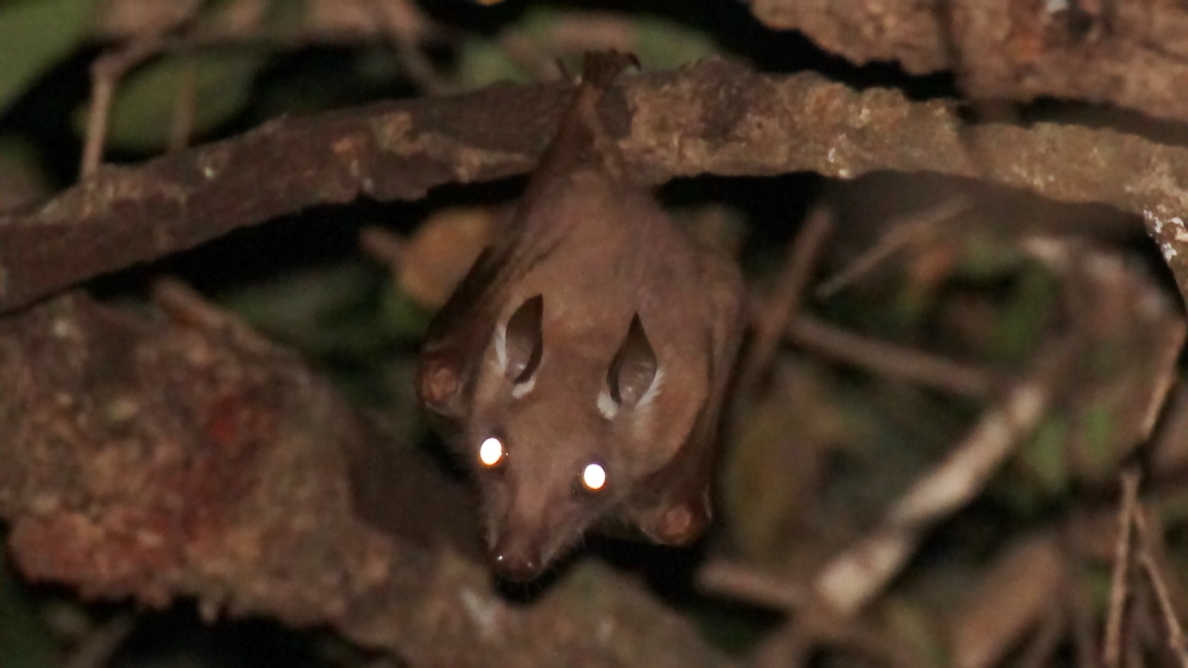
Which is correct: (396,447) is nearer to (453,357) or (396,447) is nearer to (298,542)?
(298,542)

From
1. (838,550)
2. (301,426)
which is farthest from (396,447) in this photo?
(838,550)

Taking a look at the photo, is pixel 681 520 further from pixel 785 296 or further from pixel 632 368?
pixel 785 296

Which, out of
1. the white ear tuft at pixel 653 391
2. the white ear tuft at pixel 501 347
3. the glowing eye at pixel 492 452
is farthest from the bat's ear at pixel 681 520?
the white ear tuft at pixel 501 347

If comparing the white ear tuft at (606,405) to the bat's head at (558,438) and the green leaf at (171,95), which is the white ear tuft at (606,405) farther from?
the green leaf at (171,95)

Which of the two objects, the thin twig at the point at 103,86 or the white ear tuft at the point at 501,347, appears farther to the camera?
the thin twig at the point at 103,86

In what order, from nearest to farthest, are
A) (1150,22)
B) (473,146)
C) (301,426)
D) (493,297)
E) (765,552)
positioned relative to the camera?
(1150,22) → (473,146) → (493,297) → (301,426) → (765,552)

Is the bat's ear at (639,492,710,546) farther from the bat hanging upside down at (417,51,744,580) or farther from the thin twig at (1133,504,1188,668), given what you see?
the thin twig at (1133,504,1188,668)
